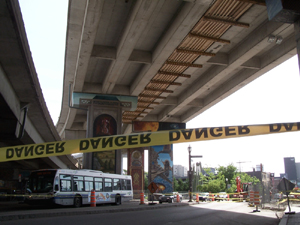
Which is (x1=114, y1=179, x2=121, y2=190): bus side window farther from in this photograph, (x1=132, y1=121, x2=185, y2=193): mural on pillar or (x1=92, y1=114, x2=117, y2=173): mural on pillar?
(x1=132, y1=121, x2=185, y2=193): mural on pillar

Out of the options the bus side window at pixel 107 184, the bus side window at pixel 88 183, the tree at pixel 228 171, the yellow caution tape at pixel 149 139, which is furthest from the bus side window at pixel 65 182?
the tree at pixel 228 171

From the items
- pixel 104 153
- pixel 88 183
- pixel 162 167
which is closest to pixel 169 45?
pixel 88 183

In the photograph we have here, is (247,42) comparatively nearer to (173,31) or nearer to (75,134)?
(173,31)

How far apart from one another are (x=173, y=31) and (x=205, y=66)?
8.16 m

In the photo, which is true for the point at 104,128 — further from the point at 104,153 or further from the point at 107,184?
the point at 107,184

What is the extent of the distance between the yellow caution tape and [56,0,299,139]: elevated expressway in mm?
7327

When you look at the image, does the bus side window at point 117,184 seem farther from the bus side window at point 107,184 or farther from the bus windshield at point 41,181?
the bus windshield at point 41,181

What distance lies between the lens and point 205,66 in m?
24.4

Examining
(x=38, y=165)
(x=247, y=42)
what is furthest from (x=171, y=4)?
(x=38, y=165)

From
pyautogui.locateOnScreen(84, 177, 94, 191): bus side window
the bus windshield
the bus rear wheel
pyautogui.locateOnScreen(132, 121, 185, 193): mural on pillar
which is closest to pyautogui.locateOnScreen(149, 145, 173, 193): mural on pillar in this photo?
pyautogui.locateOnScreen(132, 121, 185, 193): mural on pillar

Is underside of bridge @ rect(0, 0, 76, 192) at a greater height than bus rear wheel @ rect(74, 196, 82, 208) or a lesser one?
greater

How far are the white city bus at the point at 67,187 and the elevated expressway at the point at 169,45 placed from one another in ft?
24.5

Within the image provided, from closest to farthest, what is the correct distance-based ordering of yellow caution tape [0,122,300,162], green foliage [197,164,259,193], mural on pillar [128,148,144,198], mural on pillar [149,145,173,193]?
1. yellow caution tape [0,122,300,162]
2. mural on pillar [149,145,173,193]
3. mural on pillar [128,148,144,198]
4. green foliage [197,164,259,193]

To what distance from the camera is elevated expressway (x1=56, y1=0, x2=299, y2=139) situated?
15594mm
